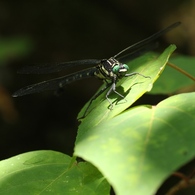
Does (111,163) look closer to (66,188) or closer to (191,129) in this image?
(191,129)

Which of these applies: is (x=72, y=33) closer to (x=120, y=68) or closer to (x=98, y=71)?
(x=98, y=71)

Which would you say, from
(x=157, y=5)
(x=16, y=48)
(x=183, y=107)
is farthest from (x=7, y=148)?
(x=183, y=107)

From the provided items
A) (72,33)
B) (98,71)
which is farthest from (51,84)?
(72,33)

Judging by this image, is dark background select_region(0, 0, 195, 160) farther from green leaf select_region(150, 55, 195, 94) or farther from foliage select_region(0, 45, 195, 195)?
foliage select_region(0, 45, 195, 195)

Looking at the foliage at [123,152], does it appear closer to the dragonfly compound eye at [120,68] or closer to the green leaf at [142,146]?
the green leaf at [142,146]

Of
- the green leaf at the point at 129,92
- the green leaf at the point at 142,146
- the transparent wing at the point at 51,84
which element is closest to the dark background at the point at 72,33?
the transparent wing at the point at 51,84

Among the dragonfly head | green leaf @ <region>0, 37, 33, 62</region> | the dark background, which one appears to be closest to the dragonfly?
the dragonfly head
